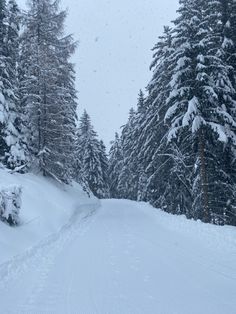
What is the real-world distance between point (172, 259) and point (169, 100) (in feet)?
35.4

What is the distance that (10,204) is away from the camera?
13117mm

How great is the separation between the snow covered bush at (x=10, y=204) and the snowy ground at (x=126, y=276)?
131 cm

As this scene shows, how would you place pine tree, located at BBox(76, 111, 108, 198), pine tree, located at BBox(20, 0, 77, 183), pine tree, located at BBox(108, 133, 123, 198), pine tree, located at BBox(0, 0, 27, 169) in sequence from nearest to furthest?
pine tree, located at BBox(0, 0, 27, 169)
pine tree, located at BBox(20, 0, 77, 183)
pine tree, located at BBox(76, 111, 108, 198)
pine tree, located at BBox(108, 133, 123, 198)

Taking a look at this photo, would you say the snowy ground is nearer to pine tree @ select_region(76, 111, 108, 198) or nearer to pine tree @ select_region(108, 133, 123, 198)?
pine tree @ select_region(76, 111, 108, 198)

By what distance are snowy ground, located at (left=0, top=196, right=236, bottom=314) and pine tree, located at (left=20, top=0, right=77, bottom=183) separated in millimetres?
14386

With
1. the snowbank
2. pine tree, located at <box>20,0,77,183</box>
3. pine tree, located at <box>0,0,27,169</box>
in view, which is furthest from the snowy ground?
pine tree, located at <box>20,0,77,183</box>

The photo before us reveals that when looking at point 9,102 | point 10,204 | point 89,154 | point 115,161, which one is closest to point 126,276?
point 10,204

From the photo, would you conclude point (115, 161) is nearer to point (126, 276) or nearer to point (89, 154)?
point (89, 154)

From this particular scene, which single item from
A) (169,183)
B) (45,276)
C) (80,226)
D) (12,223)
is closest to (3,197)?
(12,223)

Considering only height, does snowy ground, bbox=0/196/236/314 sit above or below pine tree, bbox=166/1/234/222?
below

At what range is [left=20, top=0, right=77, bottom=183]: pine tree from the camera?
26.8 metres

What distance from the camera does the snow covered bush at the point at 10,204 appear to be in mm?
12805

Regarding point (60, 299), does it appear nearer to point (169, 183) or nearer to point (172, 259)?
point (172, 259)

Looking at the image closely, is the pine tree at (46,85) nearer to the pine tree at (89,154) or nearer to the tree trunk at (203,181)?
the tree trunk at (203,181)
